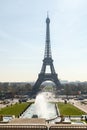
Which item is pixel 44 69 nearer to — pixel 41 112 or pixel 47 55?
pixel 47 55

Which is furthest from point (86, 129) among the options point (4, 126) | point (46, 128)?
point (4, 126)

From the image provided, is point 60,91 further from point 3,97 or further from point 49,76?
point 3,97

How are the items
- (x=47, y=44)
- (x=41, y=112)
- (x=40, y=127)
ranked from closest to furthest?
(x=40, y=127) → (x=41, y=112) → (x=47, y=44)

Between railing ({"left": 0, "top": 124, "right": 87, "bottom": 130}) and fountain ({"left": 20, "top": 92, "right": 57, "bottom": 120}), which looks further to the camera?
fountain ({"left": 20, "top": 92, "right": 57, "bottom": 120})

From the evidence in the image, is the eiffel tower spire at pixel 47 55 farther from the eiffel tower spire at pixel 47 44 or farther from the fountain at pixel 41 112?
the fountain at pixel 41 112

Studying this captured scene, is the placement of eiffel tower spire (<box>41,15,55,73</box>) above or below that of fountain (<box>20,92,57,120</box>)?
above

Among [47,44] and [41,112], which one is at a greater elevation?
[47,44]

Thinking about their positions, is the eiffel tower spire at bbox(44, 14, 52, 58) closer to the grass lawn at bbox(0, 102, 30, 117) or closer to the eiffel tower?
the eiffel tower

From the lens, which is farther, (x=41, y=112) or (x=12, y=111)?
(x=12, y=111)

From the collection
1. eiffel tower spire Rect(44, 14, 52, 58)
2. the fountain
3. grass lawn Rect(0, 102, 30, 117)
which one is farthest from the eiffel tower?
grass lawn Rect(0, 102, 30, 117)

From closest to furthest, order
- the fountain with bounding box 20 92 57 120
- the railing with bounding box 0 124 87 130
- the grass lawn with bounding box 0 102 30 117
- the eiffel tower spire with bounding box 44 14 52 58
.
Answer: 1. the railing with bounding box 0 124 87 130
2. the fountain with bounding box 20 92 57 120
3. the grass lawn with bounding box 0 102 30 117
4. the eiffel tower spire with bounding box 44 14 52 58

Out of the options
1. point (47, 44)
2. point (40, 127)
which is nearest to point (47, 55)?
point (47, 44)
